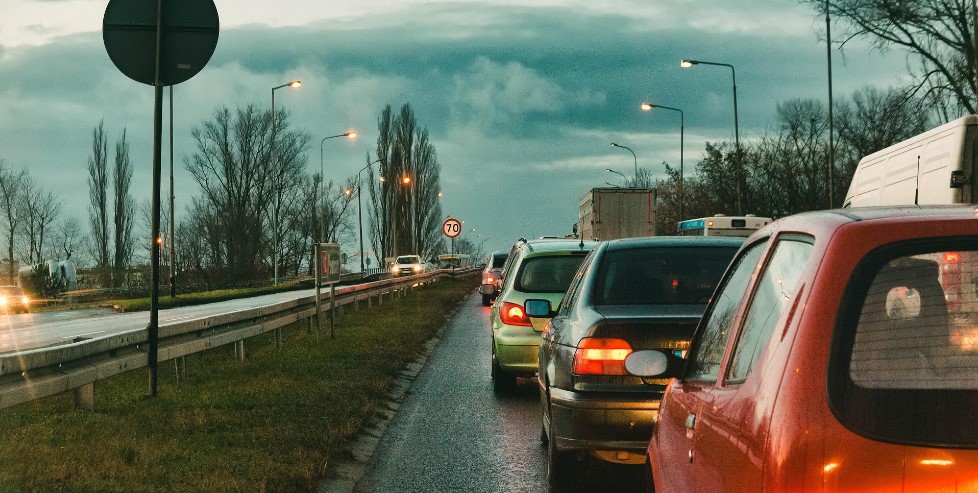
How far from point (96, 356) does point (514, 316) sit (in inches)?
173

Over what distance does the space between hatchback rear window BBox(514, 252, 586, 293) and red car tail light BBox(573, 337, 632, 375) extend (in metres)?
5.80

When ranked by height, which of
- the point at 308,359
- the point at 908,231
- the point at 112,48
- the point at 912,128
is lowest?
the point at 308,359

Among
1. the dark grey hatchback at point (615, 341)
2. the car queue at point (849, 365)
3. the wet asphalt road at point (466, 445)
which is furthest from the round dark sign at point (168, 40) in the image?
the car queue at point (849, 365)

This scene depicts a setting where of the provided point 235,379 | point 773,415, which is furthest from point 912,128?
point 773,415

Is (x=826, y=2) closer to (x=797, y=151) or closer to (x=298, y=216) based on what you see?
(x=797, y=151)

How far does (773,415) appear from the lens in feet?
8.25

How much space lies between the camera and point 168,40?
33.7 ft

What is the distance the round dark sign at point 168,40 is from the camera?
10172 mm

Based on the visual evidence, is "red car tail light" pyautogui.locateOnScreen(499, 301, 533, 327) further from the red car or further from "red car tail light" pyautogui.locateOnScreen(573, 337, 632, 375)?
the red car

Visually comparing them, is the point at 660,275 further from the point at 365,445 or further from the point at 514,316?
the point at 514,316

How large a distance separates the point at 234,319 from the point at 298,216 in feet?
250

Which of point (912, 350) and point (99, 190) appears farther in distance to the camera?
point (99, 190)

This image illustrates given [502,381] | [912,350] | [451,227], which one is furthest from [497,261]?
[912,350]

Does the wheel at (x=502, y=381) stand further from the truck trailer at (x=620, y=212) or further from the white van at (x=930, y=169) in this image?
the truck trailer at (x=620, y=212)
